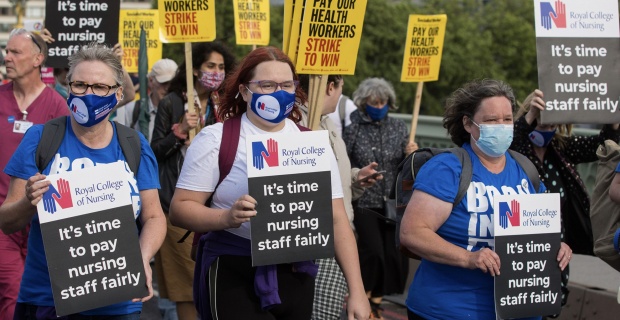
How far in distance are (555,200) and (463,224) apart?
1.53 feet

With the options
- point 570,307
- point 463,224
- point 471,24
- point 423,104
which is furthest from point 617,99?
point 471,24

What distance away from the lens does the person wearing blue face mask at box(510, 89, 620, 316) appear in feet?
22.1

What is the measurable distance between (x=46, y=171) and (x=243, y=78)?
0.94 m

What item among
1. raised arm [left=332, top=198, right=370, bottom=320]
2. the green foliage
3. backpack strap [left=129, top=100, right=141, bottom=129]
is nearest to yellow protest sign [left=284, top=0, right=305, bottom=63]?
raised arm [left=332, top=198, right=370, bottom=320]

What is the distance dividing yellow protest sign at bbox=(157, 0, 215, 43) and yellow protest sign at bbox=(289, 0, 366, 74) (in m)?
1.77

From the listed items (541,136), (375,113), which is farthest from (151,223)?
(375,113)

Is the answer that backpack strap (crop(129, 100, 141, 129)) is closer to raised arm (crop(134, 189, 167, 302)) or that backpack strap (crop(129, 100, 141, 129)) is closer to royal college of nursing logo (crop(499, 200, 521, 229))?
raised arm (crop(134, 189, 167, 302))

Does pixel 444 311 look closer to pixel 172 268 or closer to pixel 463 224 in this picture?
pixel 463 224

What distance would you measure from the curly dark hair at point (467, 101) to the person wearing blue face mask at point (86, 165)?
1.50 m

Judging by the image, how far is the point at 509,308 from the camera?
4.77 metres

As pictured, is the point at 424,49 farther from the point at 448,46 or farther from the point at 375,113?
the point at 448,46

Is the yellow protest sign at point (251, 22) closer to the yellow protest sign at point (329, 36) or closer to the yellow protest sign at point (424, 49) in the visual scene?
the yellow protest sign at point (424, 49)

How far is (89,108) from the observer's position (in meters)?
4.39

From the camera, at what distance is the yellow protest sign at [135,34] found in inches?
517
